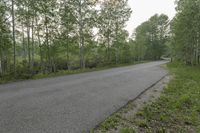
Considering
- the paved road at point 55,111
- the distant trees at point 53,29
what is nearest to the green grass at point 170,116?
the paved road at point 55,111

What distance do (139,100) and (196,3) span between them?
2156 centimetres

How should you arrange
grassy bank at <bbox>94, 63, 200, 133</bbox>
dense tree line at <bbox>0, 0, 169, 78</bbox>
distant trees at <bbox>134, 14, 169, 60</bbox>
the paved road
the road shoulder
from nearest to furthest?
the paved road < the road shoulder < grassy bank at <bbox>94, 63, 200, 133</bbox> < dense tree line at <bbox>0, 0, 169, 78</bbox> < distant trees at <bbox>134, 14, 169, 60</bbox>

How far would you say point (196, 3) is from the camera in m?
21.6

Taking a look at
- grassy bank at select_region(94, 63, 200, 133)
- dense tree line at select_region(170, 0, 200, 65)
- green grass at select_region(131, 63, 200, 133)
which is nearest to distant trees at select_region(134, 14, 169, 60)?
dense tree line at select_region(170, 0, 200, 65)

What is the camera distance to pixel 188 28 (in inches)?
866

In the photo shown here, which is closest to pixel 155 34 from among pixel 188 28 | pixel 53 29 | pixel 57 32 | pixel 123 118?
pixel 188 28

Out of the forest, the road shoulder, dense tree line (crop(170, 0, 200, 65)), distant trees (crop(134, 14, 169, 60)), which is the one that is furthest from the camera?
distant trees (crop(134, 14, 169, 60))

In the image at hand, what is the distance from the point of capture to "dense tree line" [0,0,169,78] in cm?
1193

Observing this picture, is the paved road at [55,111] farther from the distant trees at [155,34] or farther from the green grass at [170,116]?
the distant trees at [155,34]

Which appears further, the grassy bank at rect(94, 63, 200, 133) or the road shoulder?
the grassy bank at rect(94, 63, 200, 133)

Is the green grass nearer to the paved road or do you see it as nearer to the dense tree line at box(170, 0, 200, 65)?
the paved road

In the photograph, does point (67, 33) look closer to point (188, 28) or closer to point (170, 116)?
point (170, 116)

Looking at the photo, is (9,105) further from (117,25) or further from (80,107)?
(117,25)

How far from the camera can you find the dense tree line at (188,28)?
21484 millimetres
